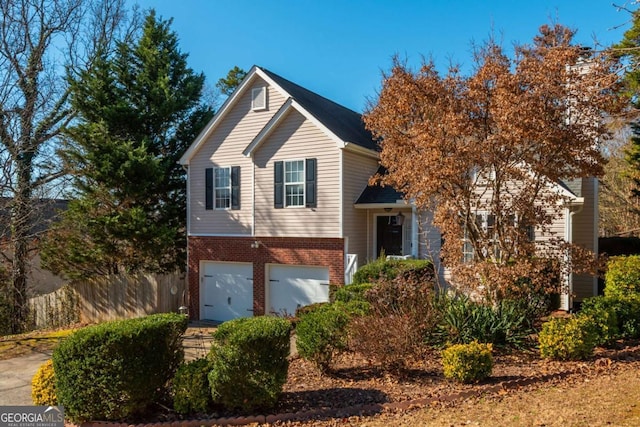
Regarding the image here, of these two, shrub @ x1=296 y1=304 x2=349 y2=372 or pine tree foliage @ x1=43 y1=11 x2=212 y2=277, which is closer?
shrub @ x1=296 y1=304 x2=349 y2=372

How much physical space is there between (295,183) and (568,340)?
9.15 metres

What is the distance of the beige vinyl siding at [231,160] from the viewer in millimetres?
14758

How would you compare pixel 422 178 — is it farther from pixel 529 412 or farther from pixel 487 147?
pixel 529 412

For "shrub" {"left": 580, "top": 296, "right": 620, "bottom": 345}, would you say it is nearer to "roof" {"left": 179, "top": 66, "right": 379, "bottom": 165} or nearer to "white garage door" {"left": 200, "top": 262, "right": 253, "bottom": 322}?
"roof" {"left": 179, "top": 66, "right": 379, "bottom": 165}

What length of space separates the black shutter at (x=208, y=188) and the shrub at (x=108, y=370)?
10128mm

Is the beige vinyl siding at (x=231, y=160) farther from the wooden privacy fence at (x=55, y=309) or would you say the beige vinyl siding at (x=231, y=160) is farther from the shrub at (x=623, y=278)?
the shrub at (x=623, y=278)

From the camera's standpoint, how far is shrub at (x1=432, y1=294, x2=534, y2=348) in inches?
303

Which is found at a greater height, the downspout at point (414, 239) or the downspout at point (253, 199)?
the downspout at point (253, 199)

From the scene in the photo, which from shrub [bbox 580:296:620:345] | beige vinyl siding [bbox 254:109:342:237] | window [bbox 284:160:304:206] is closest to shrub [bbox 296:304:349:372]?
shrub [bbox 580:296:620:345]

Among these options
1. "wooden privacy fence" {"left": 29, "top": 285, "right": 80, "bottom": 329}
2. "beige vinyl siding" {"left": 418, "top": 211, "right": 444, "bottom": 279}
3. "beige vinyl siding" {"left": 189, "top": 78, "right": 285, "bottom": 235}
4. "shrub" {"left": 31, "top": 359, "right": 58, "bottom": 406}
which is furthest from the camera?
"wooden privacy fence" {"left": 29, "top": 285, "right": 80, "bottom": 329}

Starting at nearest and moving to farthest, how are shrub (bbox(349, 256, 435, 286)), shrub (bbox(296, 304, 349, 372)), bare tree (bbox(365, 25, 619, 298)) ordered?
shrub (bbox(296, 304, 349, 372)) → bare tree (bbox(365, 25, 619, 298)) → shrub (bbox(349, 256, 435, 286))

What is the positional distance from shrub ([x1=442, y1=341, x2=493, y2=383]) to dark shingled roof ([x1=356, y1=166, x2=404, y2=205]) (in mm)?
7539

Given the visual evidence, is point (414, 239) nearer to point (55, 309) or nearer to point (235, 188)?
point (235, 188)

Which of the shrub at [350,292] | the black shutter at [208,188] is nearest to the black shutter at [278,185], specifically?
the black shutter at [208,188]
